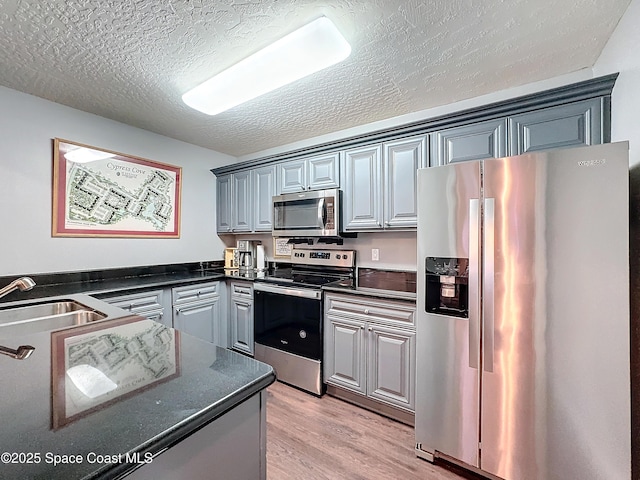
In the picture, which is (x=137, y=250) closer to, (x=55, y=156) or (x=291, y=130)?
(x=55, y=156)

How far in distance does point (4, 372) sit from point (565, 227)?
2.05 metres

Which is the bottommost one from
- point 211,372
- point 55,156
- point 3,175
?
point 211,372

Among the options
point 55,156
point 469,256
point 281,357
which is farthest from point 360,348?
point 55,156

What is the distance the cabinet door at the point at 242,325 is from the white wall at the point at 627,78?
280 centimetres

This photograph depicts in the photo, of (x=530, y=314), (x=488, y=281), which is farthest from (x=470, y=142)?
(x=530, y=314)

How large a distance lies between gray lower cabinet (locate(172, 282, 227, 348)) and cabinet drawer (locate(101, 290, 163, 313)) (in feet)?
0.47

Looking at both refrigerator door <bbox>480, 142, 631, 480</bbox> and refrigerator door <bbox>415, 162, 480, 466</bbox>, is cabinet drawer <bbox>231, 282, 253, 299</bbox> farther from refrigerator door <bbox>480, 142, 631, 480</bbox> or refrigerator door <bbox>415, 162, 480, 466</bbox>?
refrigerator door <bbox>480, 142, 631, 480</bbox>

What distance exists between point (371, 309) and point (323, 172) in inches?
51.9

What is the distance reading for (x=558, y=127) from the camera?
1.75 meters

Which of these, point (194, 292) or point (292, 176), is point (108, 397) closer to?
point (194, 292)

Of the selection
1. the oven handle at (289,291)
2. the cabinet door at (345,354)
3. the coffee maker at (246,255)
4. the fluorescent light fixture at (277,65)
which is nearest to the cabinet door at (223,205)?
the coffee maker at (246,255)

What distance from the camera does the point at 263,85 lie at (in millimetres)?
1800

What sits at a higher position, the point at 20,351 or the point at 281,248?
the point at 281,248

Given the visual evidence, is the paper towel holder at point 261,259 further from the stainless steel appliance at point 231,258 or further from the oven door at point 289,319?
the oven door at point 289,319
